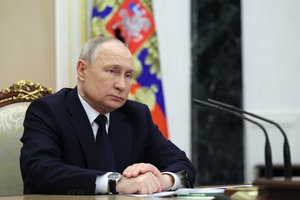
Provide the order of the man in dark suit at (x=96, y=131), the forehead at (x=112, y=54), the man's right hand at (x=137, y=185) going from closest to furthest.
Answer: the man's right hand at (x=137, y=185) < the man in dark suit at (x=96, y=131) < the forehead at (x=112, y=54)

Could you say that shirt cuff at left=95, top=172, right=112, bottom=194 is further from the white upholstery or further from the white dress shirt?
the white upholstery

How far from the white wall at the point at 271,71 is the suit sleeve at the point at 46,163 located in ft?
10.00

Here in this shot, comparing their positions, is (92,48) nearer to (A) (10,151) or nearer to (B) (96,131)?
(B) (96,131)

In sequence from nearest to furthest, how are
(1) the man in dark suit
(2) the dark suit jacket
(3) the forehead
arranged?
(2) the dark suit jacket → (1) the man in dark suit → (3) the forehead

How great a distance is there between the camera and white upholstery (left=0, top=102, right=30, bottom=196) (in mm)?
2791

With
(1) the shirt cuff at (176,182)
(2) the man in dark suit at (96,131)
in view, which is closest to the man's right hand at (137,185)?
(2) the man in dark suit at (96,131)

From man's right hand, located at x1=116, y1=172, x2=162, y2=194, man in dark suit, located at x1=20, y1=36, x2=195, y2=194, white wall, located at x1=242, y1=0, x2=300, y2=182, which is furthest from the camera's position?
white wall, located at x1=242, y1=0, x2=300, y2=182

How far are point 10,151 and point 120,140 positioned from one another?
1.51 ft

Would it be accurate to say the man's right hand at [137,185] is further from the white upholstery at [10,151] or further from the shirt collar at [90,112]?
the white upholstery at [10,151]

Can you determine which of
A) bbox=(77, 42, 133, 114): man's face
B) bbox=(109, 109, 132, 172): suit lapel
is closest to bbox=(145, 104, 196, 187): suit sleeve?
bbox=(109, 109, 132, 172): suit lapel

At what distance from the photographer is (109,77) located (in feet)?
8.94

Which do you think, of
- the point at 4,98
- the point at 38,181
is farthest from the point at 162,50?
the point at 38,181

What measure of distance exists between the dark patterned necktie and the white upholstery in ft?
1.23

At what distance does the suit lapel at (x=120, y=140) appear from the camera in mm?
2762
